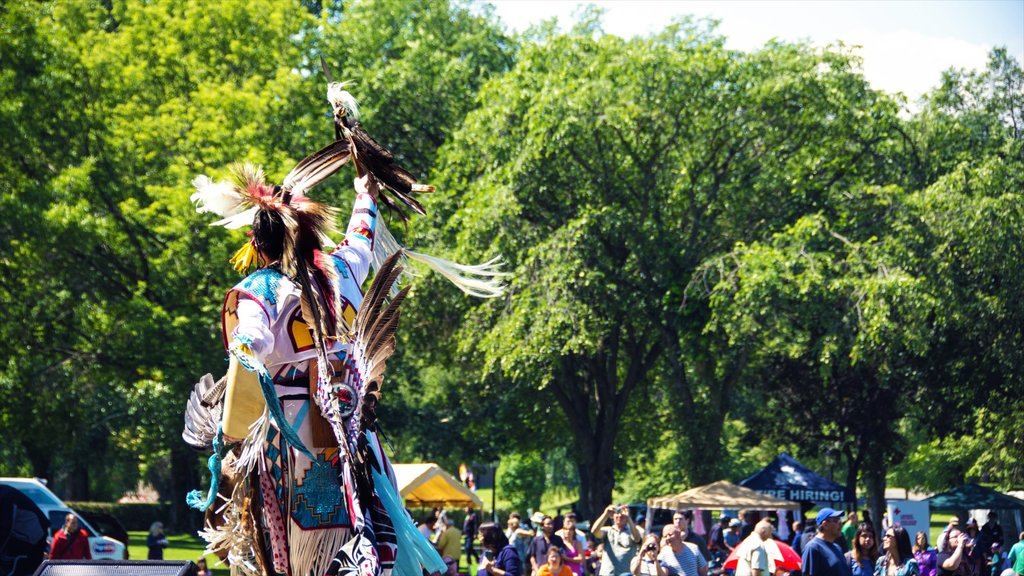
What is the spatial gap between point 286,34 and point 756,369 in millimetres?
13357

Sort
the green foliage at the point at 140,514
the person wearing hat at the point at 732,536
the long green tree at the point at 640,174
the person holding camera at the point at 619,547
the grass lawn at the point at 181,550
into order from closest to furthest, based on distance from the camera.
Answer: the person holding camera at the point at 619,547 → the person wearing hat at the point at 732,536 → the long green tree at the point at 640,174 → the grass lawn at the point at 181,550 → the green foliage at the point at 140,514

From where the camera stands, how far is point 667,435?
38.3 meters

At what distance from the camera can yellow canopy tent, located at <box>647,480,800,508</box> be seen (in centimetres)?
1869

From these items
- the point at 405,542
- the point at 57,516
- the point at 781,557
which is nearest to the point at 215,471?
the point at 405,542

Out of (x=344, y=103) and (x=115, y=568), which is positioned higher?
(x=344, y=103)

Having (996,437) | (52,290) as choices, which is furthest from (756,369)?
(52,290)

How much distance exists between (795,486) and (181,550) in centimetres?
1410

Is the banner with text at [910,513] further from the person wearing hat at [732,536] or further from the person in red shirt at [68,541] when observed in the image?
the person in red shirt at [68,541]

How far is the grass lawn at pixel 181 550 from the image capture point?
24.6m

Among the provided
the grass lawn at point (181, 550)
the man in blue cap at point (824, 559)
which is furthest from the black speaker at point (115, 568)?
the grass lawn at point (181, 550)

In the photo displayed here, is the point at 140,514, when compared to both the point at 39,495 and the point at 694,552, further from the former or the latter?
the point at 694,552

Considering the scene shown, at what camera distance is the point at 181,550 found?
1085 inches

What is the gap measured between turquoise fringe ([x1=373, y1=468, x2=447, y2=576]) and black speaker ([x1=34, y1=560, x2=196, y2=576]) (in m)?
1.74

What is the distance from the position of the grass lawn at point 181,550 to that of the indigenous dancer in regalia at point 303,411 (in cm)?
1681
